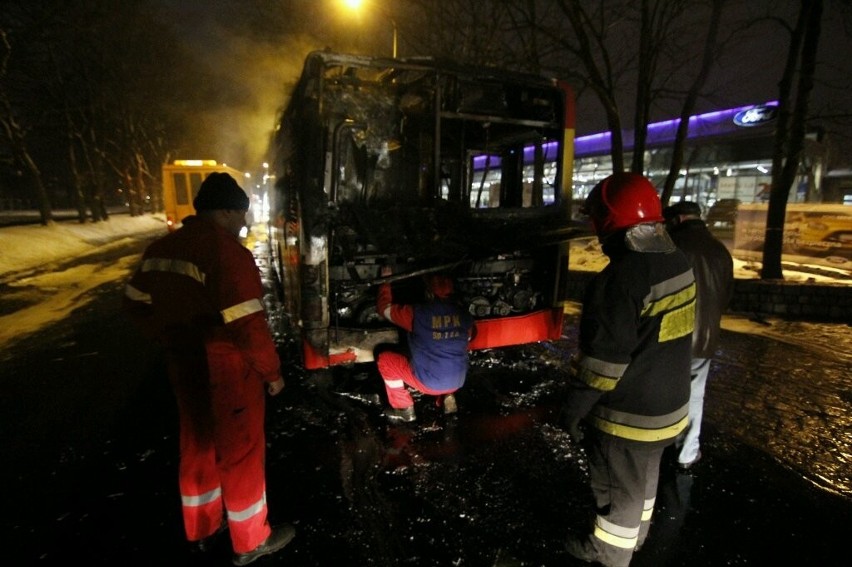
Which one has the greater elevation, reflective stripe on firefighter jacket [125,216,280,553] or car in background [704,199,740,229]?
car in background [704,199,740,229]

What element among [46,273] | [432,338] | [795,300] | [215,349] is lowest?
[46,273]

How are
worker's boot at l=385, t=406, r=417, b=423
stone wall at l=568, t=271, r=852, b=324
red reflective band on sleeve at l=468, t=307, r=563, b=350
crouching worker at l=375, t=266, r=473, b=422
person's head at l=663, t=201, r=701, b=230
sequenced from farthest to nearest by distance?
stone wall at l=568, t=271, r=852, b=324 → red reflective band on sleeve at l=468, t=307, r=563, b=350 → worker's boot at l=385, t=406, r=417, b=423 → crouching worker at l=375, t=266, r=473, b=422 → person's head at l=663, t=201, r=701, b=230

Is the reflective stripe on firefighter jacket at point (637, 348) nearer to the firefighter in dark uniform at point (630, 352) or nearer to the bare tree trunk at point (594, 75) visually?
the firefighter in dark uniform at point (630, 352)

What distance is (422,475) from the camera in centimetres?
299

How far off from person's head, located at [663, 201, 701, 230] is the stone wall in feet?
15.9

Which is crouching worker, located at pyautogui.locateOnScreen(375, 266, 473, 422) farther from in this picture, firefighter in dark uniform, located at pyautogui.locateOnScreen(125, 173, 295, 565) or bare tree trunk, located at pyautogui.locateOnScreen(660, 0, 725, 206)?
bare tree trunk, located at pyautogui.locateOnScreen(660, 0, 725, 206)

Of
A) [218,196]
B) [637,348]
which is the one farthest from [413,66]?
[637,348]

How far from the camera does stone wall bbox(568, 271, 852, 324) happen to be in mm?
6441

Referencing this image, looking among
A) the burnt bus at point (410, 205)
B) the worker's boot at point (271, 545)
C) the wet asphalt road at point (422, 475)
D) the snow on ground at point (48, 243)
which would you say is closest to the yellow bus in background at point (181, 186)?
the snow on ground at point (48, 243)

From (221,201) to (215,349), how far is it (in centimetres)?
75

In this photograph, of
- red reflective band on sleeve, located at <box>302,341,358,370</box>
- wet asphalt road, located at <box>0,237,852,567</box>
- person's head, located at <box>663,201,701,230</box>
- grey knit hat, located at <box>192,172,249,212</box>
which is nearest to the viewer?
grey knit hat, located at <box>192,172,249,212</box>

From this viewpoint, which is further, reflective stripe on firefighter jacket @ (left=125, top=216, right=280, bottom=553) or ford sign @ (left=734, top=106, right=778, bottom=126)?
ford sign @ (left=734, top=106, right=778, bottom=126)

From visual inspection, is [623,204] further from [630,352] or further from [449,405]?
[449,405]

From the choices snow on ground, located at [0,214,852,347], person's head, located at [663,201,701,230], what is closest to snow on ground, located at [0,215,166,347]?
snow on ground, located at [0,214,852,347]
